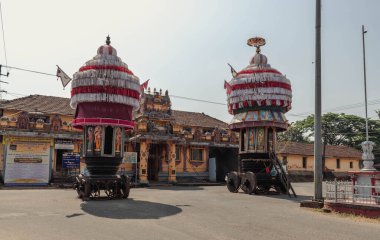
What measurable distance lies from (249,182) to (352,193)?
367 inches

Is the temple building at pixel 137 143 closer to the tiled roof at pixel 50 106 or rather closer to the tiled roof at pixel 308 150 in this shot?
the tiled roof at pixel 50 106

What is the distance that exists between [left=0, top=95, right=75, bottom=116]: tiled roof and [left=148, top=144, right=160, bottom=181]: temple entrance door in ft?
26.2

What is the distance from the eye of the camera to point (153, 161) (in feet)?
113

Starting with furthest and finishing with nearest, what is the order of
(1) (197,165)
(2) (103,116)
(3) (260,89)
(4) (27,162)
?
(1) (197,165)
(4) (27,162)
(3) (260,89)
(2) (103,116)

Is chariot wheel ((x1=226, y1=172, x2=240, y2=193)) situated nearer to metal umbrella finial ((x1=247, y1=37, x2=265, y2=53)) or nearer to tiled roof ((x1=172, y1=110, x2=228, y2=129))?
metal umbrella finial ((x1=247, y1=37, x2=265, y2=53))

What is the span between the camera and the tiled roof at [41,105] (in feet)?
102

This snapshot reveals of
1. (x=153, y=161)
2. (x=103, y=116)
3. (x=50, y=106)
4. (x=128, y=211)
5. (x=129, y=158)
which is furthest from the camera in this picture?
(x=153, y=161)

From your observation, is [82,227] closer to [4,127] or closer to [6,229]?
[6,229]

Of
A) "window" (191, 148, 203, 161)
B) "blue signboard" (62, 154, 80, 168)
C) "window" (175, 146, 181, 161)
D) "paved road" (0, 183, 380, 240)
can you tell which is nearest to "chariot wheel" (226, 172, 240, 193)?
"paved road" (0, 183, 380, 240)

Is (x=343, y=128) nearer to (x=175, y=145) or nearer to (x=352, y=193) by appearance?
(x=175, y=145)

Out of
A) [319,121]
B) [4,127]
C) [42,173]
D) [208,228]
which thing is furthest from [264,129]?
[4,127]

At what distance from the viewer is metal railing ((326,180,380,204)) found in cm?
1268

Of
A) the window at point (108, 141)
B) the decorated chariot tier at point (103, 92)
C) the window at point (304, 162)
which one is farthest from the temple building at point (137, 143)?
the window at point (304, 162)

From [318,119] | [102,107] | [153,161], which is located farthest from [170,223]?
[153,161]
